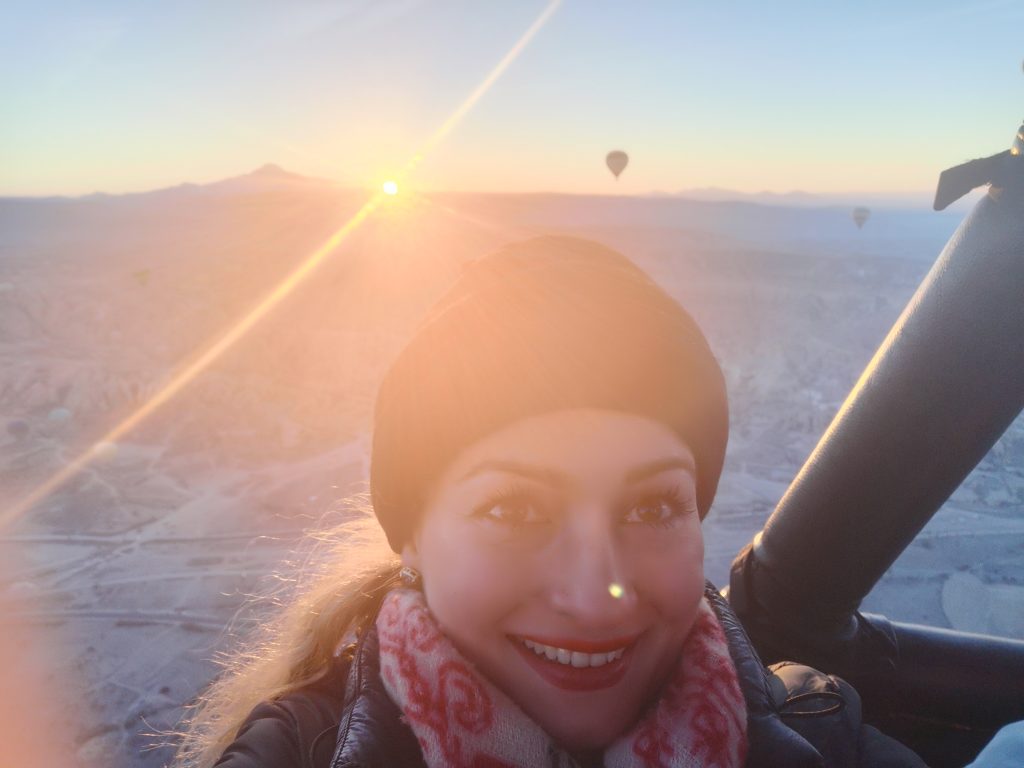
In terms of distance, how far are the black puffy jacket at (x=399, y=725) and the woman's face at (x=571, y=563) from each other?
204mm

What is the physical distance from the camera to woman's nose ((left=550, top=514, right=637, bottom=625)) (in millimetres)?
1086

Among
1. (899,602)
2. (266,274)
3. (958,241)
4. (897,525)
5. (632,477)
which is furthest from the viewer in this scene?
(266,274)

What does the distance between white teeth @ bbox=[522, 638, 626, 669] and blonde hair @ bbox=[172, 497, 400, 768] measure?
539 millimetres

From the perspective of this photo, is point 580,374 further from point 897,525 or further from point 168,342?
point 168,342

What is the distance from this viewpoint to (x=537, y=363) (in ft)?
3.95

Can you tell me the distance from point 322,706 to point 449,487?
1.86ft

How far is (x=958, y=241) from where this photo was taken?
147cm

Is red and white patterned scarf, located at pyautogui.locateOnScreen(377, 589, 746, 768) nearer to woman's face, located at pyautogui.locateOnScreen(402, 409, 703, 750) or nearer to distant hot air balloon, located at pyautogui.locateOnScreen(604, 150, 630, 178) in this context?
woman's face, located at pyautogui.locateOnScreen(402, 409, 703, 750)

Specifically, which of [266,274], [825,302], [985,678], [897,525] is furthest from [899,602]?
[266,274]

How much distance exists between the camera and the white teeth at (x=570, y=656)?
114 cm

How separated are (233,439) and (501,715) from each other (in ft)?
26.6

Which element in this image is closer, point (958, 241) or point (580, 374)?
point (580, 374)

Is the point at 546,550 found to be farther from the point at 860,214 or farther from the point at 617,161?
the point at 860,214

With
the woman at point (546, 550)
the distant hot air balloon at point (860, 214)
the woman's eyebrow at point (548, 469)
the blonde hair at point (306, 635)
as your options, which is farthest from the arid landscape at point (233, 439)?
the distant hot air balloon at point (860, 214)
